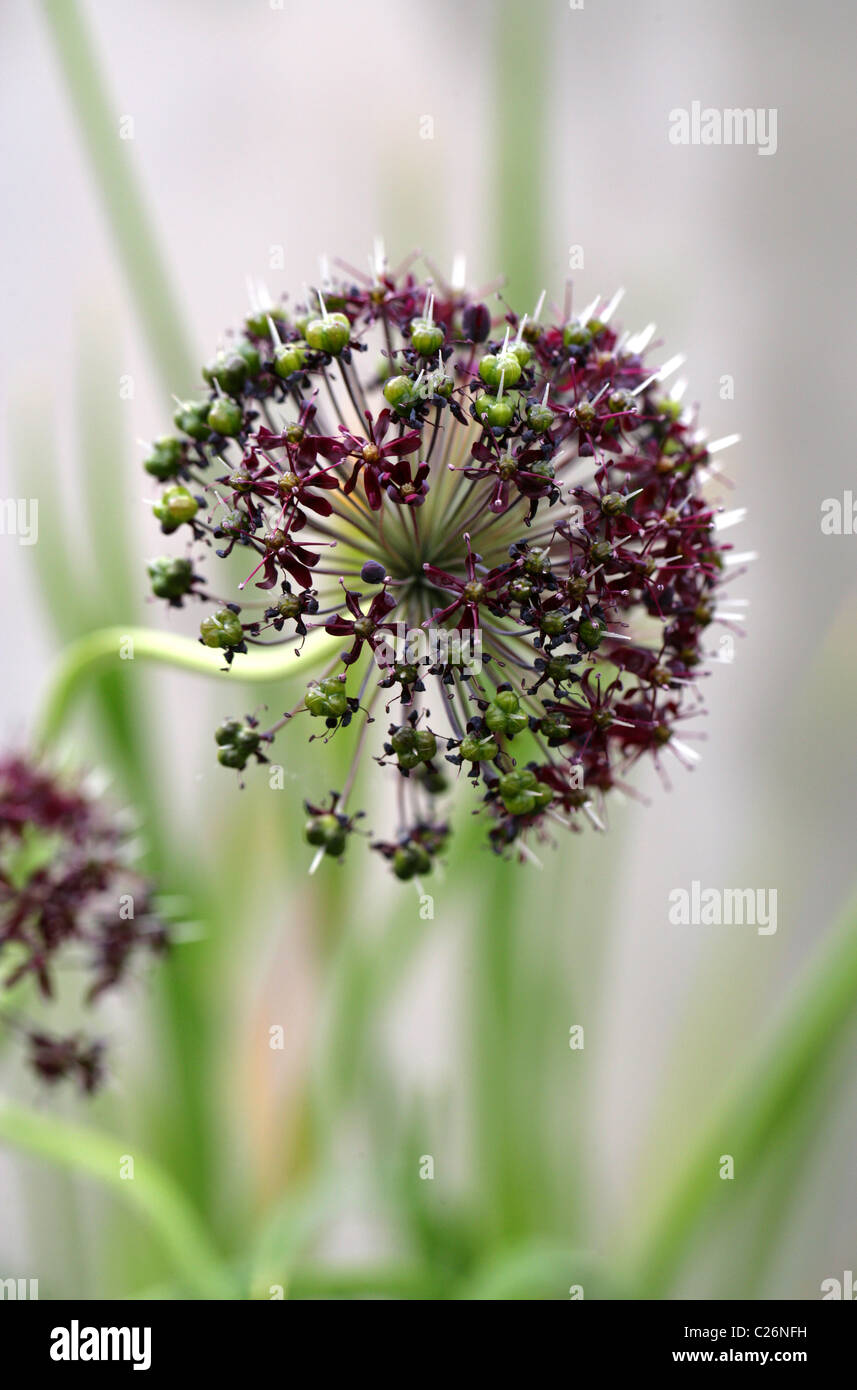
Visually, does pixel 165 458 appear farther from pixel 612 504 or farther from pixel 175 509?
pixel 612 504

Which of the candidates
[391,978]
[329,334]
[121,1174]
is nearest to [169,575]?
[329,334]

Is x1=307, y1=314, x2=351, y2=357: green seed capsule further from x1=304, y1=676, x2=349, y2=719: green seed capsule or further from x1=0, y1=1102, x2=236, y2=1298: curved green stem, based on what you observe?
x1=0, y1=1102, x2=236, y2=1298: curved green stem

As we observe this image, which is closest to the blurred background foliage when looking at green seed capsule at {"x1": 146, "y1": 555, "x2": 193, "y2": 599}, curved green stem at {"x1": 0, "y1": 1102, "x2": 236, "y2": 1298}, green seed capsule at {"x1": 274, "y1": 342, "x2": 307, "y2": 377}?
curved green stem at {"x1": 0, "y1": 1102, "x2": 236, "y2": 1298}

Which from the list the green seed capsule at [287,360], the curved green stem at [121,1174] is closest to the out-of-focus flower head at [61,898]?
the curved green stem at [121,1174]

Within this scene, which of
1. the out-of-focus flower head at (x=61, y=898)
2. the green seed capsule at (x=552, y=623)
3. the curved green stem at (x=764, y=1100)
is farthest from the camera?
the curved green stem at (x=764, y=1100)

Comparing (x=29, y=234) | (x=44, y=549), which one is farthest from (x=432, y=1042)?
(x=29, y=234)

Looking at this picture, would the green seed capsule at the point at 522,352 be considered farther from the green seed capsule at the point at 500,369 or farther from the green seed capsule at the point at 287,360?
the green seed capsule at the point at 287,360
